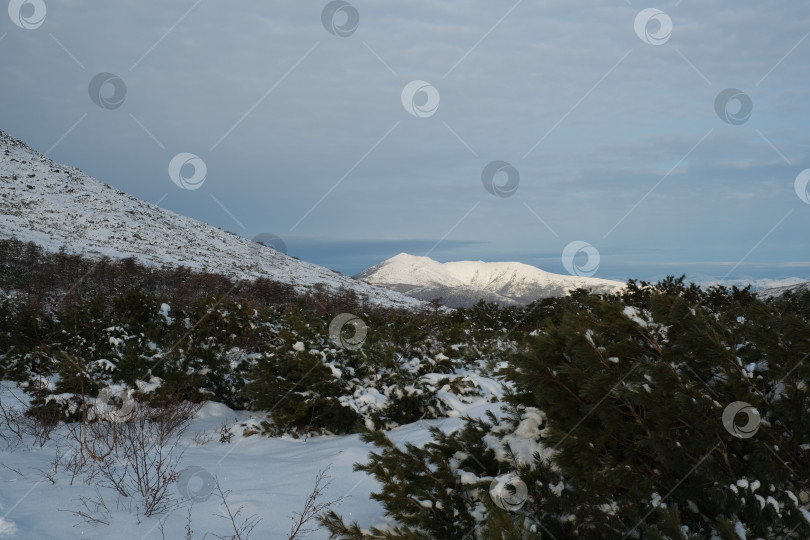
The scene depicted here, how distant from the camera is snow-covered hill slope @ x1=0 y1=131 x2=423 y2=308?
51219mm

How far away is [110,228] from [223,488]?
219ft

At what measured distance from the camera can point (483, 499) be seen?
2.65 metres

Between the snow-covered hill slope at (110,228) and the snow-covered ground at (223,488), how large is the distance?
43.9 metres

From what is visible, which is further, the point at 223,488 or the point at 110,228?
the point at 110,228

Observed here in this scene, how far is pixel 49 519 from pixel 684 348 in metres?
5.01

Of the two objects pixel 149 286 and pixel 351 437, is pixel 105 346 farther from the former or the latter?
pixel 149 286

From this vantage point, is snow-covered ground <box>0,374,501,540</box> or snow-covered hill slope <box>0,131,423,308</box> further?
snow-covered hill slope <box>0,131,423,308</box>

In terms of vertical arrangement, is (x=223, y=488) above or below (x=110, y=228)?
Answer: below

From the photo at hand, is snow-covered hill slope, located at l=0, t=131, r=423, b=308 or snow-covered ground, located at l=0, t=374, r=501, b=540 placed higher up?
snow-covered hill slope, located at l=0, t=131, r=423, b=308

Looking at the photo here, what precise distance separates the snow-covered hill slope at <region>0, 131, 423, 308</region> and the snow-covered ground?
144 ft

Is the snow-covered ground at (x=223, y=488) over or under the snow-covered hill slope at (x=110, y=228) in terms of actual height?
under

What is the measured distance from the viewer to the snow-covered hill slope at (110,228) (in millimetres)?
51219

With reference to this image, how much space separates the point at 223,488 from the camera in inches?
203

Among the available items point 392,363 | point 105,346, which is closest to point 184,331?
point 105,346
